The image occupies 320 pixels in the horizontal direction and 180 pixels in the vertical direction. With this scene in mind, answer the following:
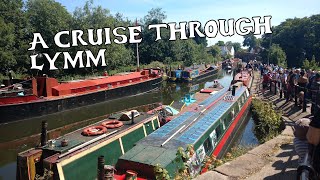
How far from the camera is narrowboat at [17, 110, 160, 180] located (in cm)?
694

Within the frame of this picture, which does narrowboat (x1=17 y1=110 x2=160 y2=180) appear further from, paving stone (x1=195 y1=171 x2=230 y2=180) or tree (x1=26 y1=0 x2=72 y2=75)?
tree (x1=26 y1=0 x2=72 y2=75)

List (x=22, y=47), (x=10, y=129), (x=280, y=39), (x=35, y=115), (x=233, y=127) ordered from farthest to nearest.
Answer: (x=280, y=39)
(x=22, y=47)
(x=35, y=115)
(x=10, y=129)
(x=233, y=127)

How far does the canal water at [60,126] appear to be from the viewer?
42.6 feet

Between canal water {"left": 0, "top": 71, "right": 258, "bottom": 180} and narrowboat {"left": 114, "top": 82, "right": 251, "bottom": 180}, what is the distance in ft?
4.96

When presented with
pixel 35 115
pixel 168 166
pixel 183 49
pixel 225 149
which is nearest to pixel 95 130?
pixel 168 166

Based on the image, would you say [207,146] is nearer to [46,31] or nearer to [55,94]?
[55,94]

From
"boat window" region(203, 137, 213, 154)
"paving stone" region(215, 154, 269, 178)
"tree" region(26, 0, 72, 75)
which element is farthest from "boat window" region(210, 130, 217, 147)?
"tree" region(26, 0, 72, 75)

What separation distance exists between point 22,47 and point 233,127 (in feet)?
85.7

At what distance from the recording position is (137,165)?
6.75m

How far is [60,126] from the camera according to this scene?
17.5m

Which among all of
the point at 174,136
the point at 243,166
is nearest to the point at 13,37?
the point at 174,136

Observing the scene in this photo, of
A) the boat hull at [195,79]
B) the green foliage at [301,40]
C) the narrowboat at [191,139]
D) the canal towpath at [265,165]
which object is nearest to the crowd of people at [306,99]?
the canal towpath at [265,165]

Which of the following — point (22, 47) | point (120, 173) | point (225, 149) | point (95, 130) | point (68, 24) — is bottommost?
point (225, 149)

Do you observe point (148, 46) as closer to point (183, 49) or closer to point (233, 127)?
point (183, 49)
